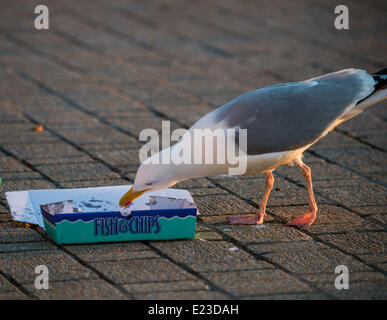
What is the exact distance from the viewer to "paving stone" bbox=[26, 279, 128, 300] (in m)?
3.96

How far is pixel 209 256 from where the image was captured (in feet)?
14.8

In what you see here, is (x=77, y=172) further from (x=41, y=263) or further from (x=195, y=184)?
(x=41, y=263)

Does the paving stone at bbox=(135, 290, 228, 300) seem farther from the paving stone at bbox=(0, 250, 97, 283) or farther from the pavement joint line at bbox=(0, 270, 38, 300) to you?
the pavement joint line at bbox=(0, 270, 38, 300)

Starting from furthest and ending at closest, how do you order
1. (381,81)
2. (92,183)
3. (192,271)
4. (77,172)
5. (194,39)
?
1. (194,39)
2. (77,172)
3. (92,183)
4. (381,81)
5. (192,271)

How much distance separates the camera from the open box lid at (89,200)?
4.94m

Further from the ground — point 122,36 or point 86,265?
point 122,36

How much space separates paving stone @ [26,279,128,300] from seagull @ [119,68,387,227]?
69 cm

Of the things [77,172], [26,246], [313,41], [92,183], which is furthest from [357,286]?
[313,41]

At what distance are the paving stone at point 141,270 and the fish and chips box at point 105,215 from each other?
0.89 feet

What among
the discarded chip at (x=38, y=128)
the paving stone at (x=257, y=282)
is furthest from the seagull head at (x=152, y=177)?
the discarded chip at (x=38, y=128)

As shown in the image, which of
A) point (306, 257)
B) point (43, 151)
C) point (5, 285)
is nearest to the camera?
point (5, 285)

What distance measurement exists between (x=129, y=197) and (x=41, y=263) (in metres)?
0.68

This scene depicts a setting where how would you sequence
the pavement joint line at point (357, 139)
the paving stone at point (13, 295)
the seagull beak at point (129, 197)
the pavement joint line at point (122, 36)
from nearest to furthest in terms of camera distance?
the paving stone at point (13, 295) → the seagull beak at point (129, 197) → the pavement joint line at point (357, 139) → the pavement joint line at point (122, 36)

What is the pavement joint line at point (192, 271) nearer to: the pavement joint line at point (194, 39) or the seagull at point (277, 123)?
the seagull at point (277, 123)
